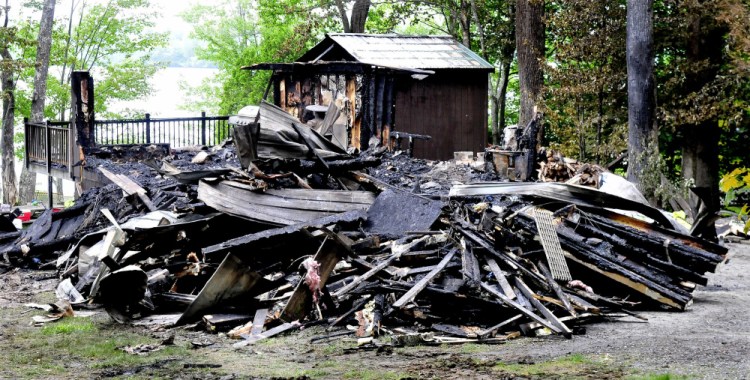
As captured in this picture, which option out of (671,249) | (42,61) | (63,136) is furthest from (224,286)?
(42,61)

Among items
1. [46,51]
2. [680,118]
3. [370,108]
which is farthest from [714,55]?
[46,51]

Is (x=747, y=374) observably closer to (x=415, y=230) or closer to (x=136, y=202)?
(x=415, y=230)

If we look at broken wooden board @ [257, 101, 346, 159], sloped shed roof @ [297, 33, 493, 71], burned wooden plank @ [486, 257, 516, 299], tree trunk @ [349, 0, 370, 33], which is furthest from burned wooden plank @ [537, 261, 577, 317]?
tree trunk @ [349, 0, 370, 33]

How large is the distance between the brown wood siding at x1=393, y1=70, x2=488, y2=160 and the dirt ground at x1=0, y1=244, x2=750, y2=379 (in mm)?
14370

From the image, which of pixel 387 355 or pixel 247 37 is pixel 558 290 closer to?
pixel 387 355

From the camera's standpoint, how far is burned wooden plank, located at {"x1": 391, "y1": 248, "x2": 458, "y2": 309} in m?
8.42

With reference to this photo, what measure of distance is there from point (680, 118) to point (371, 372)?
49.1 ft

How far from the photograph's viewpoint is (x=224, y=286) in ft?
29.1

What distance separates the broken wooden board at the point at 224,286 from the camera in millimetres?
8789

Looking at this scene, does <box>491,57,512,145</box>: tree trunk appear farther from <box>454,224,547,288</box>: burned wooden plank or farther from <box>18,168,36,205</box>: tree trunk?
<box>454,224,547,288</box>: burned wooden plank

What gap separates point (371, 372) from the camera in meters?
6.84

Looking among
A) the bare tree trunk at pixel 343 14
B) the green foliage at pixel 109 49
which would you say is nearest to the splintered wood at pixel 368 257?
the bare tree trunk at pixel 343 14

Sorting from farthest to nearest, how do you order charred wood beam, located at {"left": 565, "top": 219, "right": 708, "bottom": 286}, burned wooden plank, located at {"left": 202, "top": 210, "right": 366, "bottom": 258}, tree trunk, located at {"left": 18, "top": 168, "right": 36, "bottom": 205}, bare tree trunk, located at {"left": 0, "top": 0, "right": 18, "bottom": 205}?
tree trunk, located at {"left": 18, "top": 168, "right": 36, "bottom": 205} < bare tree trunk, located at {"left": 0, "top": 0, "right": 18, "bottom": 205} < charred wood beam, located at {"left": 565, "top": 219, "right": 708, "bottom": 286} < burned wooden plank, located at {"left": 202, "top": 210, "right": 366, "bottom": 258}

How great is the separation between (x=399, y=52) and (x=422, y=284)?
1518 centimetres
